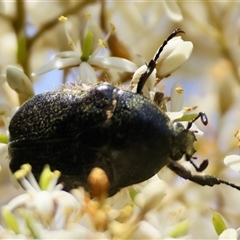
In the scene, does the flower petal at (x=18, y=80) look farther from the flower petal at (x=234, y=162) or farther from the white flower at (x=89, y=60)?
the flower petal at (x=234, y=162)

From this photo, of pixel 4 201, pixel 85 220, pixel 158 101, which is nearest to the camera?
pixel 85 220

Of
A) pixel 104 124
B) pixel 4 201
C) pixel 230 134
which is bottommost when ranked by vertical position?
pixel 4 201

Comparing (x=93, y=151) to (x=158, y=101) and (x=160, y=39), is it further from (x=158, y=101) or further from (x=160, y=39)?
→ (x=160, y=39)

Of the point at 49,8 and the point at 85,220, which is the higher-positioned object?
the point at 49,8

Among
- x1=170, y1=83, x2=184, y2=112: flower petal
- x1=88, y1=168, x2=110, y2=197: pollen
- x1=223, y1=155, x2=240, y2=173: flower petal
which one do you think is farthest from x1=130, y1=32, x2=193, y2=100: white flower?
x1=88, y1=168, x2=110, y2=197: pollen

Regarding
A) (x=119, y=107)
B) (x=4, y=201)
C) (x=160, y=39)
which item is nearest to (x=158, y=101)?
(x=119, y=107)
